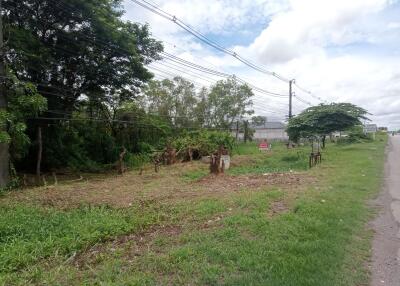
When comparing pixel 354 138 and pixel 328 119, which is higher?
pixel 328 119

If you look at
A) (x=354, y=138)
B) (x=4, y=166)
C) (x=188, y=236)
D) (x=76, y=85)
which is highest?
(x=76, y=85)

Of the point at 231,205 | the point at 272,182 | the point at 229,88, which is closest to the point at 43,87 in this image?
the point at 272,182

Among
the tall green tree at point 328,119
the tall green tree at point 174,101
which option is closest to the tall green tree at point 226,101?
the tall green tree at point 174,101

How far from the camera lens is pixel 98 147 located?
24297mm

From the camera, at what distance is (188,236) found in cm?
625

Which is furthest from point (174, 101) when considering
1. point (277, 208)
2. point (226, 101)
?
point (277, 208)

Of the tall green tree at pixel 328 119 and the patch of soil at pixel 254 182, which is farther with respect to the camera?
the tall green tree at pixel 328 119

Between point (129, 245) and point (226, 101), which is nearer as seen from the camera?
point (129, 245)

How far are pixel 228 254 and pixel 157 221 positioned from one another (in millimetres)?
2506

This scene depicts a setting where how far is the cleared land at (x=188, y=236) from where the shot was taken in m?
4.74

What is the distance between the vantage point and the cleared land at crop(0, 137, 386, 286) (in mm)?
4742

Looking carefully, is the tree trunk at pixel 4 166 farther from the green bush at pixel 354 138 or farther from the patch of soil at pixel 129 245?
the green bush at pixel 354 138

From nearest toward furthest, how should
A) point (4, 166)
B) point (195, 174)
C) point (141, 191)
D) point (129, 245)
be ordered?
point (129, 245) → point (141, 191) → point (4, 166) → point (195, 174)

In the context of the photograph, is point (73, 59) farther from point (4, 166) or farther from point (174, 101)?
point (174, 101)
